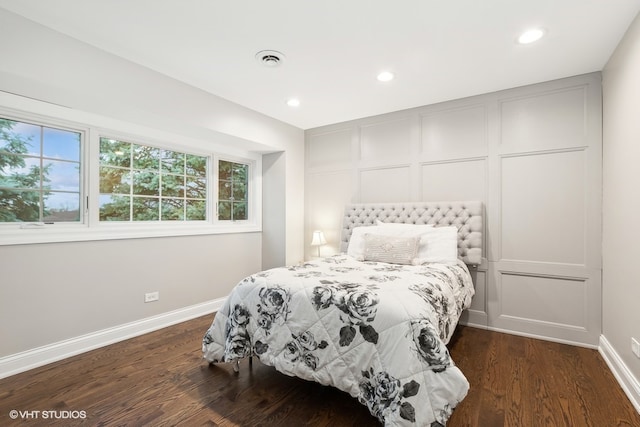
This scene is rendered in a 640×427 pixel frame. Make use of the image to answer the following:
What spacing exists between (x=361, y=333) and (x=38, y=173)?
294 cm

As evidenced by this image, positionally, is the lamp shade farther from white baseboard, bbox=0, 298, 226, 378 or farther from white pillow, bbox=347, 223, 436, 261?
white baseboard, bbox=0, 298, 226, 378

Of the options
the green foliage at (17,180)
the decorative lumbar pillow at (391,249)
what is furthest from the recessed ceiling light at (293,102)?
the green foliage at (17,180)

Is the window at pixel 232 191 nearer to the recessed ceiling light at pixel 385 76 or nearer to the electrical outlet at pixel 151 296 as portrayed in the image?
the electrical outlet at pixel 151 296

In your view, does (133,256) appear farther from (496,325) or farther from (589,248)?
(589,248)

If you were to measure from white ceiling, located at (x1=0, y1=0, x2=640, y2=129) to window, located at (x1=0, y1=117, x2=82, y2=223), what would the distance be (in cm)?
93

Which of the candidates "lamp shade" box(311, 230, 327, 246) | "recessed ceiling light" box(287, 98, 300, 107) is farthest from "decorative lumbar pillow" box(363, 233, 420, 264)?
"recessed ceiling light" box(287, 98, 300, 107)

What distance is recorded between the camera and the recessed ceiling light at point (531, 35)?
2.14m

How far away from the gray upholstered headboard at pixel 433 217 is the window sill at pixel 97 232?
1644mm

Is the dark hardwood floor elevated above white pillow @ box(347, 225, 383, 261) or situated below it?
below

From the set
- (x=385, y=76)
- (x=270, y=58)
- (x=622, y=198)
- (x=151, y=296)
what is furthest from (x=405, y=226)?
(x=151, y=296)

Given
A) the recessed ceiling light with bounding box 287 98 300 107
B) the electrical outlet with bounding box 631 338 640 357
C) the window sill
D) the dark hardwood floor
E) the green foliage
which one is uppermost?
the recessed ceiling light with bounding box 287 98 300 107

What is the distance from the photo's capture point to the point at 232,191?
4.20 meters

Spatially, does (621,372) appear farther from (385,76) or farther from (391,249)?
(385,76)

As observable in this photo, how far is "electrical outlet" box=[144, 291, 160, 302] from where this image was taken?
3.05 meters
